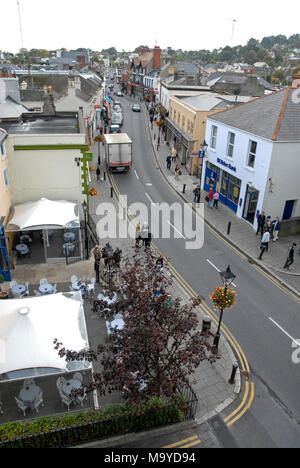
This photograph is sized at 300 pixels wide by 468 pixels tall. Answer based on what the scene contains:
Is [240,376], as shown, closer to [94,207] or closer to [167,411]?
[167,411]

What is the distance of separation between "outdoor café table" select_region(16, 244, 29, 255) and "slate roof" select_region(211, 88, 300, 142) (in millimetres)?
15123

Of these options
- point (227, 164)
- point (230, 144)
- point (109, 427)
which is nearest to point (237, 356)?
point (109, 427)

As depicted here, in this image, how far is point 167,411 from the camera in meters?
9.52

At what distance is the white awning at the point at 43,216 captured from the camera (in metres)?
17.2

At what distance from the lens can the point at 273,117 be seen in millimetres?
21297

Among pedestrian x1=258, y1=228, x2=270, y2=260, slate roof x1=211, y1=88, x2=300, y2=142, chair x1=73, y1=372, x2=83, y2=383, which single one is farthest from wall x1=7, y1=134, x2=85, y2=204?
chair x1=73, y1=372, x2=83, y2=383

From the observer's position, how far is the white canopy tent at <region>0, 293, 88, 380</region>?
9.68 m

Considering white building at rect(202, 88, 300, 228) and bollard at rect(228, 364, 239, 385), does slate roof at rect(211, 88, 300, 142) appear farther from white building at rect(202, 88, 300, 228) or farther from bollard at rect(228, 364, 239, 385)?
bollard at rect(228, 364, 239, 385)

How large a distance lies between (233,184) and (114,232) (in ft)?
31.5

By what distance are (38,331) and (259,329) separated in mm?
8607

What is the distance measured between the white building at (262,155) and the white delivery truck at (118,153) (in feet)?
31.9

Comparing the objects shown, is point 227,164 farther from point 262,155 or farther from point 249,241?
point 249,241

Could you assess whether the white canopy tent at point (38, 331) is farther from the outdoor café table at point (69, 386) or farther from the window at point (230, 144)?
the window at point (230, 144)
